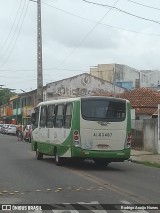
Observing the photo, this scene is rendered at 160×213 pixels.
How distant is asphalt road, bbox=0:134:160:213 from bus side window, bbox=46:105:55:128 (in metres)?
2.93

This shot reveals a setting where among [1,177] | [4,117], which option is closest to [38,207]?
[1,177]

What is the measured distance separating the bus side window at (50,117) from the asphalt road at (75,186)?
9.63 ft

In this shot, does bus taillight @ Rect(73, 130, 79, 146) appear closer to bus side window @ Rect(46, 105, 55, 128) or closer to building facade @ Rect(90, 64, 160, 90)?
bus side window @ Rect(46, 105, 55, 128)

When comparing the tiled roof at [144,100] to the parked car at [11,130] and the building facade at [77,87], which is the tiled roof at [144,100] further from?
the parked car at [11,130]

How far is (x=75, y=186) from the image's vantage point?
1364 centimetres

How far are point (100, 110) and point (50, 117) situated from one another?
134 inches

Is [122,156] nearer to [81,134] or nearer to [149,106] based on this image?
[81,134]

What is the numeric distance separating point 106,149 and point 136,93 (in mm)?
27566

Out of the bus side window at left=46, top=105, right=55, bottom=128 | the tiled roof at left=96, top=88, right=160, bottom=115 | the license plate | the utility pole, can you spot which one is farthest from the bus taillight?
the tiled roof at left=96, top=88, right=160, bottom=115

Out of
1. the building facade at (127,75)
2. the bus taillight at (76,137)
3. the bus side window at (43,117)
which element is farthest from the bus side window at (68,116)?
the building facade at (127,75)

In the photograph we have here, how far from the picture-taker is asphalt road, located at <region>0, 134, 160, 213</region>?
11.3 metres

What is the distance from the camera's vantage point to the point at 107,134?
19312mm

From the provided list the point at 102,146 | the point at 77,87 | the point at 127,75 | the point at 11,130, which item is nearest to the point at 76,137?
the point at 102,146

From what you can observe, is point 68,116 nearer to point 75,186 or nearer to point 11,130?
point 75,186
